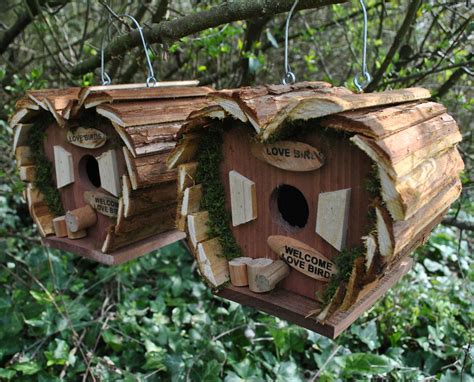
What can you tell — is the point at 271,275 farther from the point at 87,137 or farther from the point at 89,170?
the point at 89,170

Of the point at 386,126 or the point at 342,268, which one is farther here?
the point at 342,268

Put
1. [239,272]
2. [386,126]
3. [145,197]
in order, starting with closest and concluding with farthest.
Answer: [386,126] < [239,272] < [145,197]

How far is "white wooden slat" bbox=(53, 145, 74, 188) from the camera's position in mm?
2020

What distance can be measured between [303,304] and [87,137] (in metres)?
1.09

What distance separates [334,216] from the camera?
1.24 m

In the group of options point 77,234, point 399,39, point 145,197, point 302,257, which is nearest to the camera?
point 302,257

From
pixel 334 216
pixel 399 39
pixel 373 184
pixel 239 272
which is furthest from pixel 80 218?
pixel 399 39

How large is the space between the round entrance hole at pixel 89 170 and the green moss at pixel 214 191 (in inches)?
27.7

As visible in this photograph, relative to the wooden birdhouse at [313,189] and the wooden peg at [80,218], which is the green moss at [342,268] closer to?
the wooden birdhouse at [313,189]

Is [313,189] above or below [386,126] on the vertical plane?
below

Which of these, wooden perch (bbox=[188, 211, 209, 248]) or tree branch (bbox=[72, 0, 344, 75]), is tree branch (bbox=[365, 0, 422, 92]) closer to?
tree branch (bbox=[72, 0, 344, 75])

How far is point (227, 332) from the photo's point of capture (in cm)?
266

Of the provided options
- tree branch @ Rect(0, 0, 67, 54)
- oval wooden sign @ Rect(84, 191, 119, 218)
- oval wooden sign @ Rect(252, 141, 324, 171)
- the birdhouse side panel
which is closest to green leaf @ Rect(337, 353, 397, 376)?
the birdhouse side panel

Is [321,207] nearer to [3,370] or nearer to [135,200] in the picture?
[135,200]
